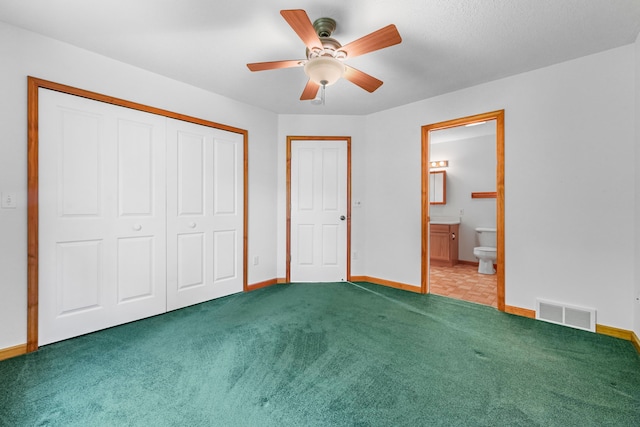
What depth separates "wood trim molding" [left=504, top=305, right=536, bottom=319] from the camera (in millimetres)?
2727

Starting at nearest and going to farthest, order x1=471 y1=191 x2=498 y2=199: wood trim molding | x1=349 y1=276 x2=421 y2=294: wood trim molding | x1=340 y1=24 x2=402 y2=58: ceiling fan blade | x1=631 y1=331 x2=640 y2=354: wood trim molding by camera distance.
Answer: x1=340 y1=24 x2=402 y2=58: ceiling fan blade < x1=631 y1=331 x2=640 y2=354: wood trim molding < x1=349 y1=276 x2=421 y2=294: wood trim molding < x1=471 y1=191 x2=498 y2=199: wood trim molding

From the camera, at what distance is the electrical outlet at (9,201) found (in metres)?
2.01

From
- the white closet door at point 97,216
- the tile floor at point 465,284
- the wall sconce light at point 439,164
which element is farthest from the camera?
the wall sconce light at point 439,164

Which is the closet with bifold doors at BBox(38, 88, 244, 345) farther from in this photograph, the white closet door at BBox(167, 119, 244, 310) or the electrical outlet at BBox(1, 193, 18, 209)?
the electrical outlet at BBox(1, 193, 18, 209)

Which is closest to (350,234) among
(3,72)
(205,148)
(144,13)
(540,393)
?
(205,148)

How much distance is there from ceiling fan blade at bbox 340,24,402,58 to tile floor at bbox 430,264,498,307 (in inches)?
112

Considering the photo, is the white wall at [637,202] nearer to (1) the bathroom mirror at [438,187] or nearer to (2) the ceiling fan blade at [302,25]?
(2) the ceiling fan blade at [302,25]

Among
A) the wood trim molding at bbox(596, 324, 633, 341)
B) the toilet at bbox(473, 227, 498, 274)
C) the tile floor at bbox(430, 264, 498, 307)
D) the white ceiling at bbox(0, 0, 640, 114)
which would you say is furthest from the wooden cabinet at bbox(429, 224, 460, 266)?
the white ceiling at bbox(0, 0, 640, 114)

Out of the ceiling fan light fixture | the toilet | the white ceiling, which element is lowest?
the toilet

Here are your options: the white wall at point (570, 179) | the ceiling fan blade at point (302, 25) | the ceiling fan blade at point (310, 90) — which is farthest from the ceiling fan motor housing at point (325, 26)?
the white wall at point (570, 179)

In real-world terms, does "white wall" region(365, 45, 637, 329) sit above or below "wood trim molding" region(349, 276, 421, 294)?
above

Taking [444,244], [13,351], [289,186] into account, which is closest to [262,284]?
[289,186]

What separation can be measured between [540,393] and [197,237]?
312cm

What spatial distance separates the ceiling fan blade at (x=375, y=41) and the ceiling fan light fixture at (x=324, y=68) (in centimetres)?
10
